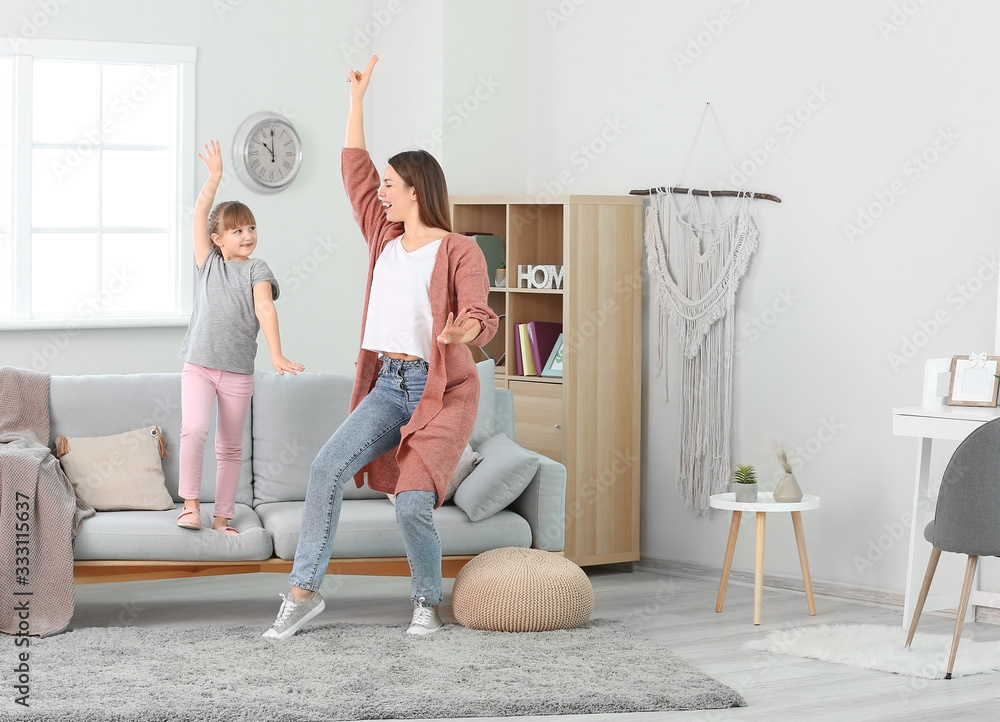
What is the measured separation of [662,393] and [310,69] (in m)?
2.18

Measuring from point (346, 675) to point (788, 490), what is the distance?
1.81 meters

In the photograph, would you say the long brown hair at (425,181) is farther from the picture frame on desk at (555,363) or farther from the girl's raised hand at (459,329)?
the picture frame on desk at (555,363)

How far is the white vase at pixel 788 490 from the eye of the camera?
436cm

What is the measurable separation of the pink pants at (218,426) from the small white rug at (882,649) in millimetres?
1764

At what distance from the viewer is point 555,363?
5086 millimetres

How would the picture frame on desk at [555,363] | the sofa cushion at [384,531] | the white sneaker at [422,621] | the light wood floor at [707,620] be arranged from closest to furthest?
the light wood floor at [707,620], the white sneaker at [422,621], the sofa cushion at [384,531], the picture frame on desk at [555,363]

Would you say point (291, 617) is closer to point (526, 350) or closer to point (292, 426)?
point (292, 426)

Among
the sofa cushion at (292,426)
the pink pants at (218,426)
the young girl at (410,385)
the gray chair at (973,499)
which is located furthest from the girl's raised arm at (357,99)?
the gray chair at (973,499)

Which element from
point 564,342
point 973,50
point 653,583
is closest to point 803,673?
point 653,583

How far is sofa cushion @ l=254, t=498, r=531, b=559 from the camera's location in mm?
3943

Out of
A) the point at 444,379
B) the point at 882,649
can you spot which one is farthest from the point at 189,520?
the point at 882,649

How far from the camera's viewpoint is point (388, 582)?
4.80m

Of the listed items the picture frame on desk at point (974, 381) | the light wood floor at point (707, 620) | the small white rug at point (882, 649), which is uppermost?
the picture frame on desk at point (974, 381)

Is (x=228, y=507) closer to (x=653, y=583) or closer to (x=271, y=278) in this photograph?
(x=271, y=278)
